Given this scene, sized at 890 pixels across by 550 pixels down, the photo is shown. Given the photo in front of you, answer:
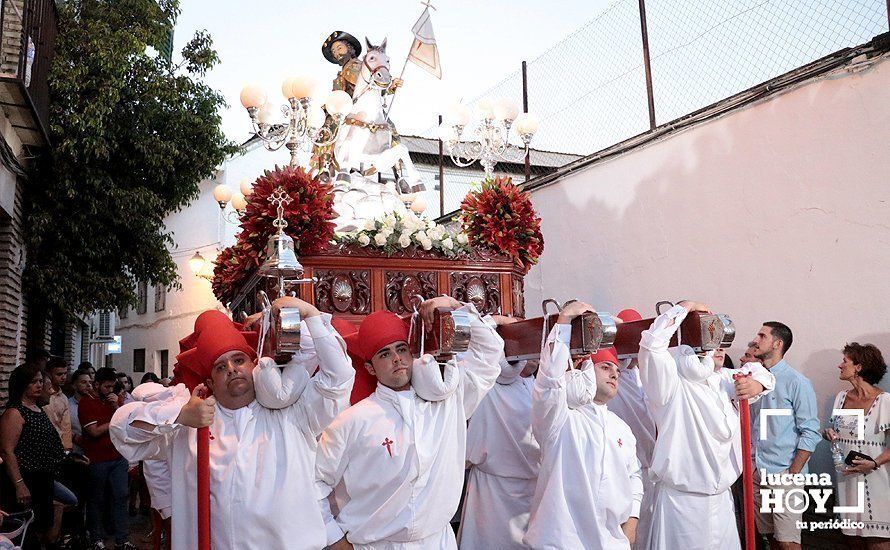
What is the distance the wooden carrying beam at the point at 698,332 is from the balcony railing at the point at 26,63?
609 centimetres

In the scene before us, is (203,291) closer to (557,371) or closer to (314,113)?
(314,113)

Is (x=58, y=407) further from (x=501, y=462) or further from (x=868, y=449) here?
(x=868, y=449)

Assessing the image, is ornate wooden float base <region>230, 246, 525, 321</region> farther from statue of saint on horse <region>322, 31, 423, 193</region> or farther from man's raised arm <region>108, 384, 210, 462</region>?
man's raised arm <region>108, 384, 210, 462</region>

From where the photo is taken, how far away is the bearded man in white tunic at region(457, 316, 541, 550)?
4.62 m

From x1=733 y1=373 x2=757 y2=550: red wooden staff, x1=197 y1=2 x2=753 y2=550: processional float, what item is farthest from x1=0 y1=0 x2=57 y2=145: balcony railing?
x1=733 y1=373 x2=757 y2=550: red wooden staff

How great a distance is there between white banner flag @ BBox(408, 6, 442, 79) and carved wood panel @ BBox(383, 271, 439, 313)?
252 cm

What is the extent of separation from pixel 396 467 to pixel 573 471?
0.97 metres

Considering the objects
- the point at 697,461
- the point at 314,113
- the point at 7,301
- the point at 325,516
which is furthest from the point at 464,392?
the point at 7,301

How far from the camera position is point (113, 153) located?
35.5 ft

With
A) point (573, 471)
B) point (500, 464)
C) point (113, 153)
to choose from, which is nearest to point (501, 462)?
point (500, 464)

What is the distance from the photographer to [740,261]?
645cm

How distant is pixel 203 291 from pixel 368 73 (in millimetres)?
16576

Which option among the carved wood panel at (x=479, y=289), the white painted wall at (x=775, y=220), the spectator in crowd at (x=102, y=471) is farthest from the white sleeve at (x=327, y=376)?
the spectator in crowd at (x=102, y=471)

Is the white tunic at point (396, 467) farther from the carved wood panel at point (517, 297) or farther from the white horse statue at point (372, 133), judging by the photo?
the white horse statue at point (372, 133)
